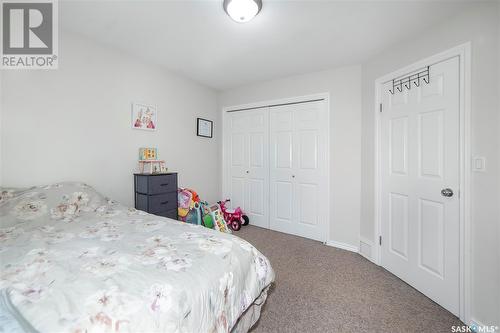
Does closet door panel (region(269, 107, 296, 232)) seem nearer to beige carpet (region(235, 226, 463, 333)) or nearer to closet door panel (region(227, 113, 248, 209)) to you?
closet door panel (region(227, 113, 248, 209))

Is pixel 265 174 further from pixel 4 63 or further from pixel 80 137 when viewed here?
pixel 4 63

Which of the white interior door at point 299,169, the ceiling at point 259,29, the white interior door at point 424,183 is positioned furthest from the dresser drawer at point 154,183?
the white interior door at point 424,183

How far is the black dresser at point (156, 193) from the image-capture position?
2.33 meters

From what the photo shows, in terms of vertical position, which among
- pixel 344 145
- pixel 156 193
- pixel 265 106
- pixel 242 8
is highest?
pixel 242 8

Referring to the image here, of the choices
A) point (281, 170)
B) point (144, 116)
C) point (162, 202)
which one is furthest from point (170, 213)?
point (281, 170)

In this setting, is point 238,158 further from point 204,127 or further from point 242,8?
point 242,8

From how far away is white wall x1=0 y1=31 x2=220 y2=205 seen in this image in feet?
5.71

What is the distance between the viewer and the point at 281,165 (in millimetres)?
3242

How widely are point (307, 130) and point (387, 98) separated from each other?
1.04 m

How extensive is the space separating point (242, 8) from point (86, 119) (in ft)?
6.11

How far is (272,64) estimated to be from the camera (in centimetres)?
270

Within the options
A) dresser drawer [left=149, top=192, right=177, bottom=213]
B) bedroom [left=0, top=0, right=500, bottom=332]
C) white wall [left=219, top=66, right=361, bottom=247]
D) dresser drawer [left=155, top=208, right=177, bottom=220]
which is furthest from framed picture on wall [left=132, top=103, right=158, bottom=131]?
white wall [left=219, top=66, right=361, bottom=247]

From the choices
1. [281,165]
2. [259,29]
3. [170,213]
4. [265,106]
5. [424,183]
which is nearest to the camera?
[424,183]

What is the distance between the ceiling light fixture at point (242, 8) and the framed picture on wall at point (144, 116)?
1.58 m
